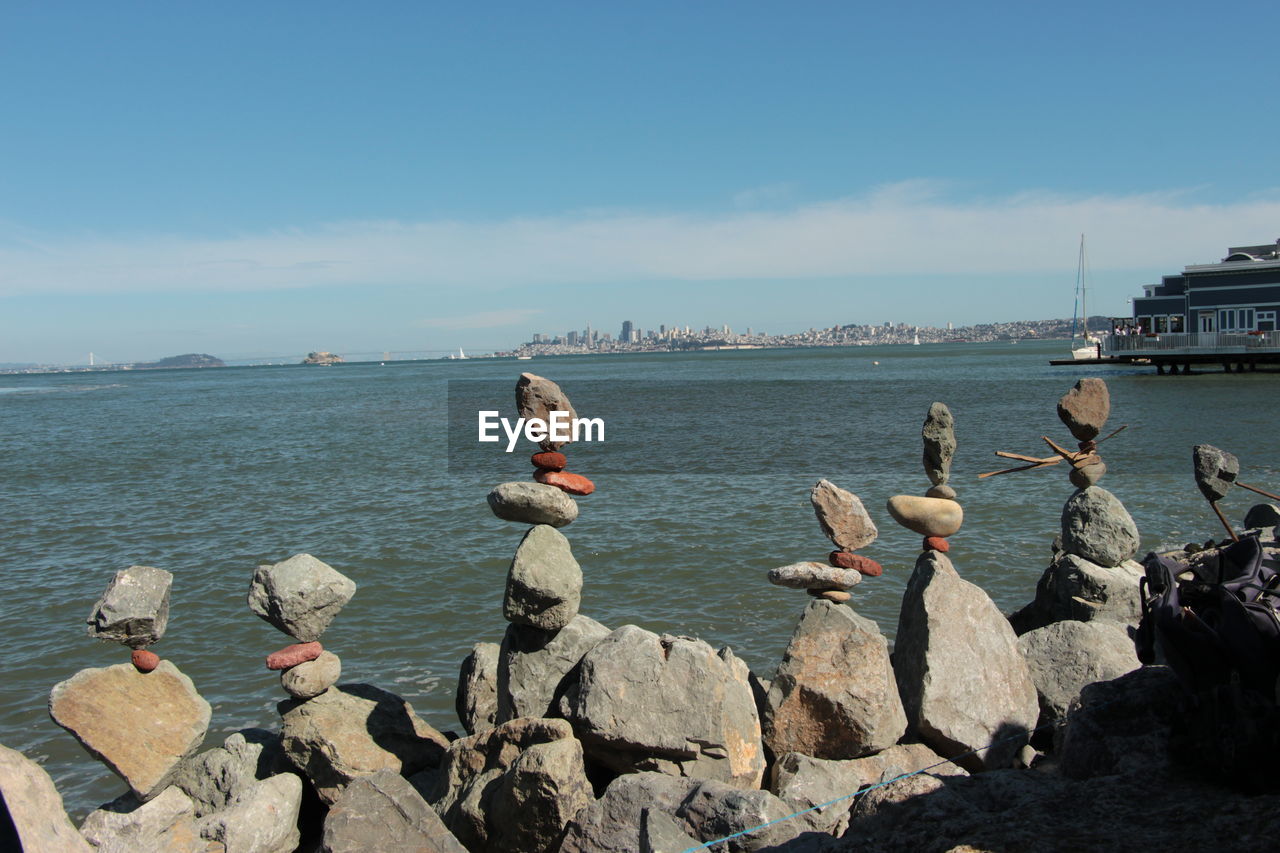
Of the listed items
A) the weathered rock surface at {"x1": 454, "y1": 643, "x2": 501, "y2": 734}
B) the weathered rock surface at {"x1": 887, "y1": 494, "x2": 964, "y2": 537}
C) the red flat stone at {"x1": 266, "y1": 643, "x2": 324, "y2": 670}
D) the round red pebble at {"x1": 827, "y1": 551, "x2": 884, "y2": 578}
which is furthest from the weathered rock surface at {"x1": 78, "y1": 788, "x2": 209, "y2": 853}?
the weathered rock surface at {"x1": 887, "y1": 494, "x2": 964, "y2": 537}

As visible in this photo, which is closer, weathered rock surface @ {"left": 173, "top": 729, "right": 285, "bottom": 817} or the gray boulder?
weathered rock surface @ {"left": 173, "top": 729, "right": 285, "bottom": 817}

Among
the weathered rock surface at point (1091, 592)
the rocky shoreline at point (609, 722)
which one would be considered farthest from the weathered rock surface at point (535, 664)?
the weathered rock surface at point (1091, 592)

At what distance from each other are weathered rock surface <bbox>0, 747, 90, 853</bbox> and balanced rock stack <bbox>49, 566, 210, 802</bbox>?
4.12 meters

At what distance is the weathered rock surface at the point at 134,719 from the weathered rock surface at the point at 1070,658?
7.63m

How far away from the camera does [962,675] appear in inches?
317

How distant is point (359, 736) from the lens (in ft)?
26.5

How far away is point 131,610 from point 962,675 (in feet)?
23.0

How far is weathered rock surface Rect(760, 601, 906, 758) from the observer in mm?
7547

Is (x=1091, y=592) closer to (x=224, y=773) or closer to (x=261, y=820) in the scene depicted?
(x=261, y=820)

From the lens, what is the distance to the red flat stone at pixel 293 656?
26.6 ft

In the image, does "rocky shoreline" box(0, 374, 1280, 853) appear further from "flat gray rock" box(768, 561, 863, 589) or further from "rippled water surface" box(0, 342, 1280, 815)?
"rippled water surface" box(0, 342, 1280, 815)

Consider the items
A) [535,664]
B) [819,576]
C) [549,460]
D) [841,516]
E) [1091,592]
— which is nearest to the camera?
[535,664]

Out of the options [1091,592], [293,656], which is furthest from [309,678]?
[1091,592]

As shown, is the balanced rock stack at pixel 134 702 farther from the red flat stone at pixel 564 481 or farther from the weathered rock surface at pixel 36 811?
the weathered rock surface at pixel 36 811
